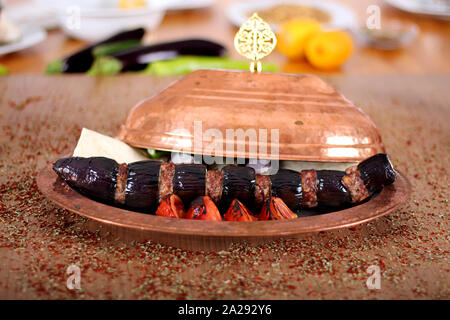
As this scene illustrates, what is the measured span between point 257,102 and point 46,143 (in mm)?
607

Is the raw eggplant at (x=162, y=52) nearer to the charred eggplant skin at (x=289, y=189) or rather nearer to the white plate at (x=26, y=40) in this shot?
the white plate at (x=26, y=40)

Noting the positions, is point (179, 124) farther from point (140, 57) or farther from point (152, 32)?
point (152, 32)

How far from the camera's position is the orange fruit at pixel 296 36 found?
7.97 feet

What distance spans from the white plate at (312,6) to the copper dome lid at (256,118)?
168 cm

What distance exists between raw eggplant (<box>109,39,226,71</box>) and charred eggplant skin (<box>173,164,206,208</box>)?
4.01 feet

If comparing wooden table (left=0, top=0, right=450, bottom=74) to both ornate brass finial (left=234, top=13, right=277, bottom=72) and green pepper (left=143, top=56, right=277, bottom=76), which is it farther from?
ornate brass finial (left=234, top=13, right=277, bottom=72)

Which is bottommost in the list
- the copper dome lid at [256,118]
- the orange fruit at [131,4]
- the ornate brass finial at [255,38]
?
the copper dome lid at [256,118]

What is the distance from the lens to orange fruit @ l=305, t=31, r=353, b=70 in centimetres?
230

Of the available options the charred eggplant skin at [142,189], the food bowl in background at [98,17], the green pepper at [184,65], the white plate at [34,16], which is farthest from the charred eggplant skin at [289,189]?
the white plate at [34,16]

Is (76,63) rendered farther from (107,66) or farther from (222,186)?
(222,186)

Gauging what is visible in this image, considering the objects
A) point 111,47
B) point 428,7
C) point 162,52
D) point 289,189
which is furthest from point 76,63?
point 428,7

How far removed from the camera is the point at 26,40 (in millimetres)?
2656

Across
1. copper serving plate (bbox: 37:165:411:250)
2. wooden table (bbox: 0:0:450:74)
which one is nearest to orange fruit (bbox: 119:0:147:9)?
wooden table (bbox: 0:0:450:74)
